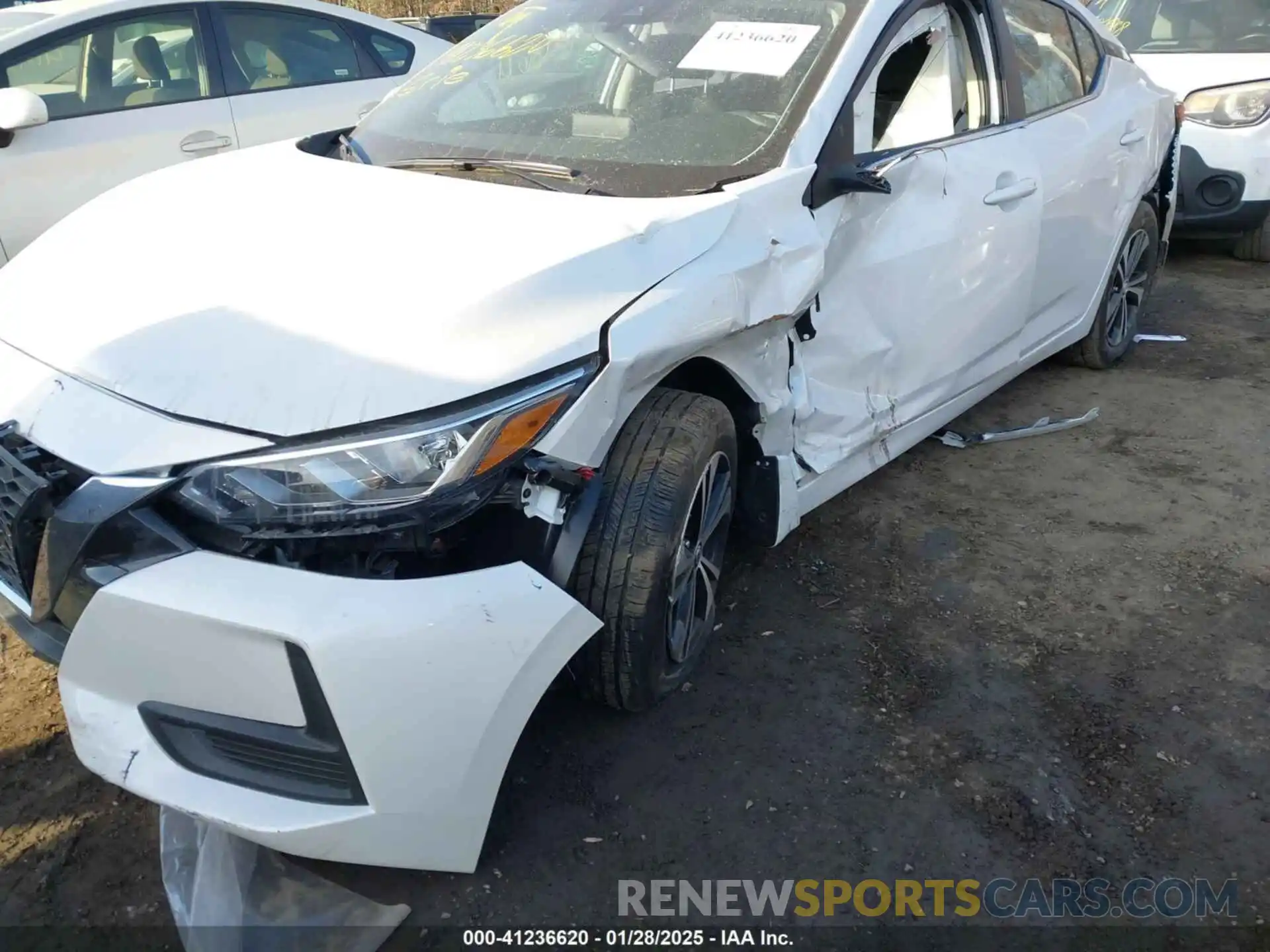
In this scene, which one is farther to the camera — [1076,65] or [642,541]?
[1076,65]

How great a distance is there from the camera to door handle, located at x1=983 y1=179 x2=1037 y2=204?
3.39 m

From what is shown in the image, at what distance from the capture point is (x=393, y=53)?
571cm

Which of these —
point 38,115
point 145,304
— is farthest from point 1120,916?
point 38,115

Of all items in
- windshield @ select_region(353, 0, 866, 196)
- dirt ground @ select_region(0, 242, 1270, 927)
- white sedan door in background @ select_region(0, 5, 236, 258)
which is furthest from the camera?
white sedan door in background @ select_region(0, 5, 236, 258)

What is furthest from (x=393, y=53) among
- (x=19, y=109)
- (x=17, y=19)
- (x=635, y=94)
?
(x=635, y=94)

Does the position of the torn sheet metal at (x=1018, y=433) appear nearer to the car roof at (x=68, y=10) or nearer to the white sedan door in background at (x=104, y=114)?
the white sedan door in background at (x=104, y=114)

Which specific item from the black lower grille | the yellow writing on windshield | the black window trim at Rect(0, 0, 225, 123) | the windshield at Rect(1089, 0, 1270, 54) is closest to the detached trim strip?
the black lower grille

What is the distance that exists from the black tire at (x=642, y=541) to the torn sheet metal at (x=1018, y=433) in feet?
6.29

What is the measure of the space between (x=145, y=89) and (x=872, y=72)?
11.2 feet

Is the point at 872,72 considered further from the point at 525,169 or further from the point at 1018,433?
the point at 1018,433

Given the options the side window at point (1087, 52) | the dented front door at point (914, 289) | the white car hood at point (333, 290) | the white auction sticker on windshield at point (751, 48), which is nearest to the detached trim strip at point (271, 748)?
the white car hood at point (333, 290)

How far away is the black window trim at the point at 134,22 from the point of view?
4543 mm

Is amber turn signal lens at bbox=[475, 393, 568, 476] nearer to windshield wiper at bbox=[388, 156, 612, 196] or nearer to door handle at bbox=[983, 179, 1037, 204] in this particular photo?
windshield wiper at bbox=[388, 156, 612, 196]

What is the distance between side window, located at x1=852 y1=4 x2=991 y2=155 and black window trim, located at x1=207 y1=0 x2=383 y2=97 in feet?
10.5
